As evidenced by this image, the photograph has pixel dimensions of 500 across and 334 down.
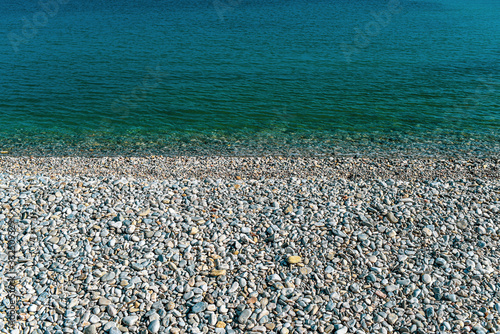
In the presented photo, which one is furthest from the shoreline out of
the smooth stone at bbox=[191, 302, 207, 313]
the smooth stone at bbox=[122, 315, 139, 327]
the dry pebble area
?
the smooth stone at bbox=[122, 315, 139, 327]

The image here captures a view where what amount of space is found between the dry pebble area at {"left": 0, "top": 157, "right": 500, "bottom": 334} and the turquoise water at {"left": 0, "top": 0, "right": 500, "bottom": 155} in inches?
321

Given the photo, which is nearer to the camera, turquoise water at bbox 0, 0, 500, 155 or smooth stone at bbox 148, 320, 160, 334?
smooth stone at bbox 148, 320, 160, 334

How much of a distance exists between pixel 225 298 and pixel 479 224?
29.1 ft

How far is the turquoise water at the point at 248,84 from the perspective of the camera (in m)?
24.8

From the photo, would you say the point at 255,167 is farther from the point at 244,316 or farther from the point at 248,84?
the point at 248,84

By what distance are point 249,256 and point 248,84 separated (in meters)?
23.5

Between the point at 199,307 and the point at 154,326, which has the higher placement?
the point at 199,307

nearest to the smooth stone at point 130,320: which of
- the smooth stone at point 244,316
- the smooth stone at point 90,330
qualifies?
the smooth stone at point 90,330

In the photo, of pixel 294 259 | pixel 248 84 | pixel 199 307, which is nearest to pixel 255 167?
pixel 294 259

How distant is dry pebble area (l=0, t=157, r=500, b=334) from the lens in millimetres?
10312

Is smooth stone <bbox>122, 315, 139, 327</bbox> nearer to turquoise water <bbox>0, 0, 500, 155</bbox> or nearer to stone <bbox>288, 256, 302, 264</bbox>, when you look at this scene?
stone <bbox>288, 256, 302, 264</bbox>

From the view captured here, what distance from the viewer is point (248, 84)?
111 ft

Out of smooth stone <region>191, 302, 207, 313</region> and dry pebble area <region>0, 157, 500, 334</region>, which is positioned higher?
dry pebble area <region>0, 157, 500, 334</region>

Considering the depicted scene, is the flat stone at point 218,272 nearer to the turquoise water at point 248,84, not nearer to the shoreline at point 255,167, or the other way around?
the shoreline at point 255,167
